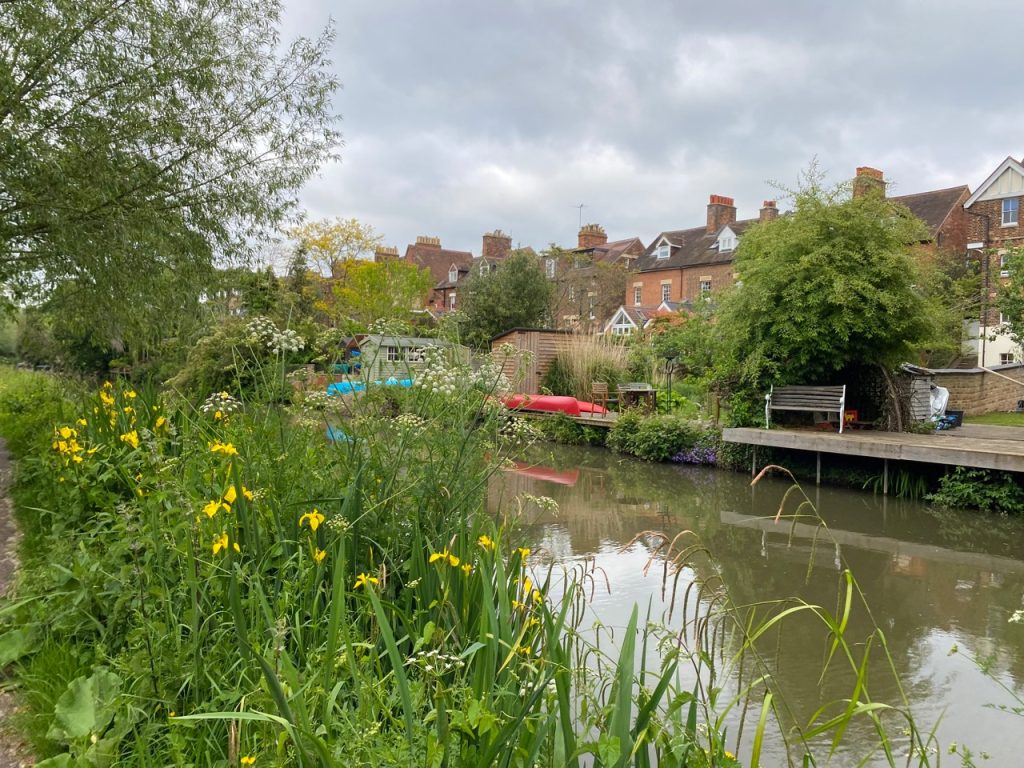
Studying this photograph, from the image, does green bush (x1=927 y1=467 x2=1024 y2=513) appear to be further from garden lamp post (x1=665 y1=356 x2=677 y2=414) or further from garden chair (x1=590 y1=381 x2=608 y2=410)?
garden chair (x1=590 y1=381 x2=608 y2=410)

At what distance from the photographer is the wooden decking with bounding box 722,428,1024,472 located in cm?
927

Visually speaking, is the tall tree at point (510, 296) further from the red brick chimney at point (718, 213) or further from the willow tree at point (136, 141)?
the willow tree at point (136, 141)

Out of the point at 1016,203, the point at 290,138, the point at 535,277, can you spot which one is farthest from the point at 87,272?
the point at 1016,203

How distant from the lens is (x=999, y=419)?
55.4ft

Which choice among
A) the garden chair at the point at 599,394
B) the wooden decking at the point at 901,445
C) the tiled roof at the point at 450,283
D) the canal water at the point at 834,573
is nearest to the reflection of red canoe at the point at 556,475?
the canal water at the point at 834,573

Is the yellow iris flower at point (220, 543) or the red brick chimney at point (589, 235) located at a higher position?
the red brick chimney at point (589, 235)

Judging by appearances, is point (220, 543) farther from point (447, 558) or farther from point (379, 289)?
point (379, 289)

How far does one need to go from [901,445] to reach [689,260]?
27.6 m

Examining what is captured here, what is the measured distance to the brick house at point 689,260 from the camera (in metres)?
35.2

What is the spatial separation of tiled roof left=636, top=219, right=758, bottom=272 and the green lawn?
17.6 m

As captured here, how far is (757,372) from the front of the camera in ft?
39.1

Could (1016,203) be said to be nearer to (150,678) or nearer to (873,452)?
(873,452)

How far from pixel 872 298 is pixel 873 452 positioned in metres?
2.27

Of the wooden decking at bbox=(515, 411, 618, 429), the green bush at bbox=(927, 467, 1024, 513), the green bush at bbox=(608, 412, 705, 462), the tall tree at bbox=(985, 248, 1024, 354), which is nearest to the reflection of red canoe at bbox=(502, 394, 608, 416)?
the wooden decking at bbox=(515, 411, 618, 429)
